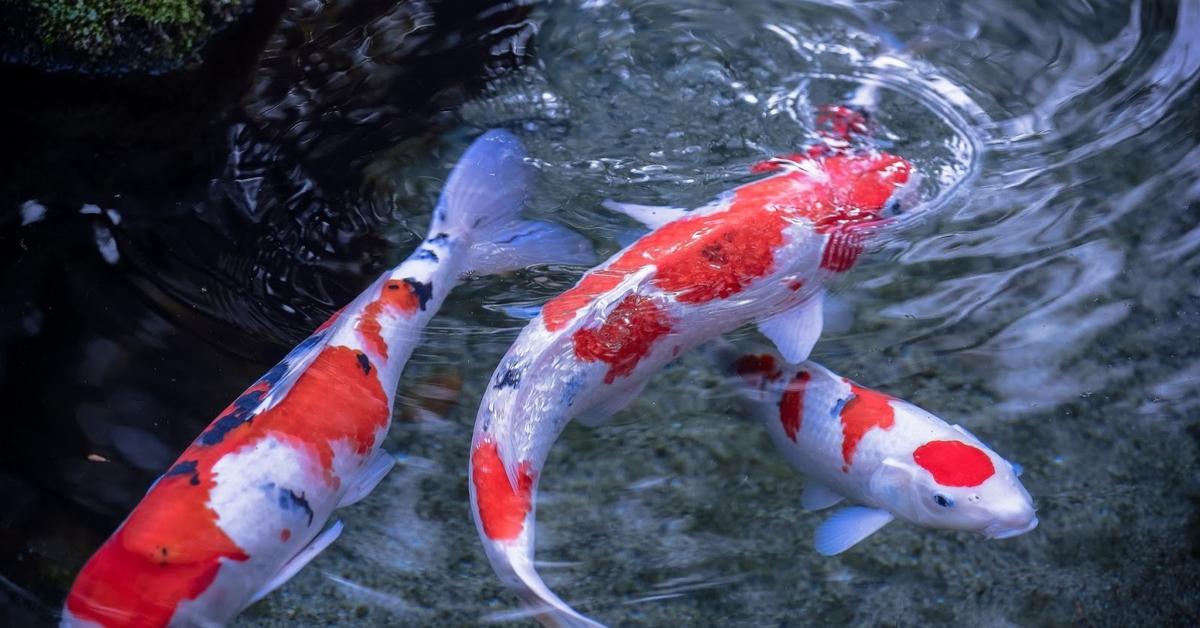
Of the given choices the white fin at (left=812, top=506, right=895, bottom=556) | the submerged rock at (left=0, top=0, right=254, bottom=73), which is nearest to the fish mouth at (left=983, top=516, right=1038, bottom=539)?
the white fin at (left=812, top=506, right=895, bottom=556)

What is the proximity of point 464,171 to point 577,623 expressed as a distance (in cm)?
142

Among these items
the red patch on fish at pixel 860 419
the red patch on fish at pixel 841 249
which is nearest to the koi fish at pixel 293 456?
the red patch on fish at pixel 841 249

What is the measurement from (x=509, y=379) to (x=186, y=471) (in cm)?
79

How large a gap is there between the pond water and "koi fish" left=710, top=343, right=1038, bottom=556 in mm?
86

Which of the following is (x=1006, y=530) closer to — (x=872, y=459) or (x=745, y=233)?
(x=872, y=459)

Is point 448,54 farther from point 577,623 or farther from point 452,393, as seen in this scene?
point 577,623

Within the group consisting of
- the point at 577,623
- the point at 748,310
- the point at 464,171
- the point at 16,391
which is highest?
the point at 464,171

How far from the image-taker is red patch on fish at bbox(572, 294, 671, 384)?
2418 mm

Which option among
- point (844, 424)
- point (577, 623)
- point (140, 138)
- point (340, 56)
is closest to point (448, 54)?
point (340, 56)

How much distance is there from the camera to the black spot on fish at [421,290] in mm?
2580

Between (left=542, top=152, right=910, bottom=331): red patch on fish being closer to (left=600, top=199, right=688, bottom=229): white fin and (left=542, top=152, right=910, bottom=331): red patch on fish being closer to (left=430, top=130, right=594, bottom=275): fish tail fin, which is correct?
(left=600, top=199, right=688, bottom=229): white fin

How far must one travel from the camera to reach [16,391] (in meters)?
2.51

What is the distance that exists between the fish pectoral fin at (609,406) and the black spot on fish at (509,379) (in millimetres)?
276

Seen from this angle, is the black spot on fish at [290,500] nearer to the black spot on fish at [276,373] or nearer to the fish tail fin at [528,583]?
the black spot on fish at [276,373]
